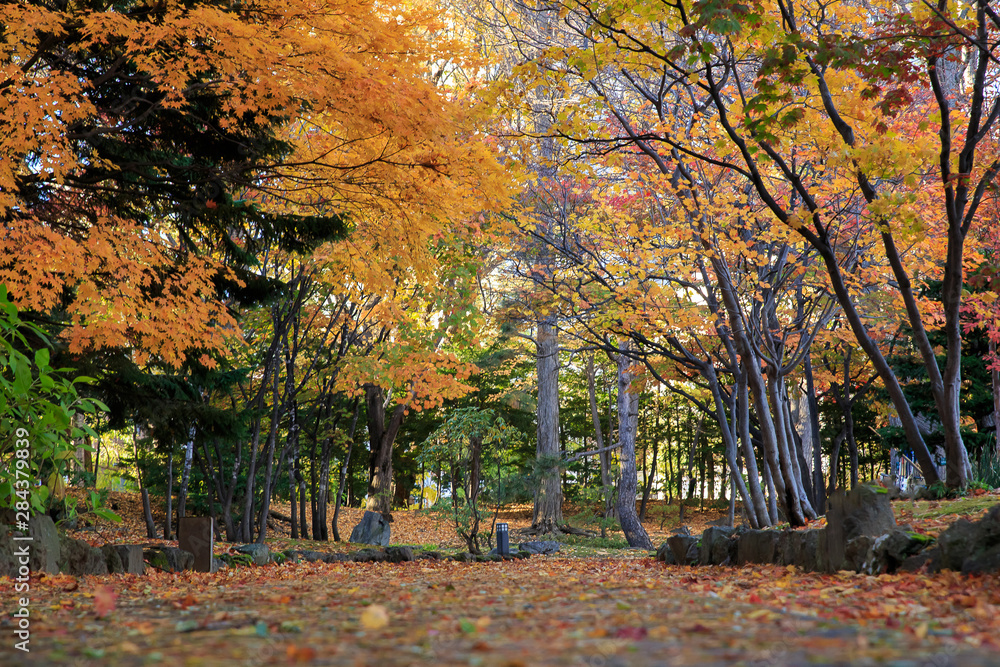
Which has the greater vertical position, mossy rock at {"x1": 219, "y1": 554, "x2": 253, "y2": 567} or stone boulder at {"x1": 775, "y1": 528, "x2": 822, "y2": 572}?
stone boulder at {"x1": 775, "y1": 528, "x2": 822, "y2": 572}

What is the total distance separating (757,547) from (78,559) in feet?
16.7

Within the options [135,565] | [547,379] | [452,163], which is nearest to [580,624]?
[452,163]

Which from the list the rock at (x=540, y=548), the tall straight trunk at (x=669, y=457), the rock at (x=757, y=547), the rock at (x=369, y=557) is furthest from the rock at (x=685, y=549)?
the tall straight trunk at (x=669, y=457)

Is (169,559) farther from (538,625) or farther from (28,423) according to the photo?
(538,625)

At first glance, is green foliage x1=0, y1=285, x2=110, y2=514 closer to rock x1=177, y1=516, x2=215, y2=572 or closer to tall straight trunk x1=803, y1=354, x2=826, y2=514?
rock x1=177, y1=516, x2=215, y2=572

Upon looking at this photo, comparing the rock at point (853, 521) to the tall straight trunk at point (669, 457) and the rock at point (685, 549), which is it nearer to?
the rock at point (685, 549)

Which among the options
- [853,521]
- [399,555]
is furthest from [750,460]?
[399,555]

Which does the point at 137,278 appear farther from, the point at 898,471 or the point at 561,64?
the point at 898,471

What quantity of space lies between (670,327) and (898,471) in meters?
10.5

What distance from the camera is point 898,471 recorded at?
15477 mm

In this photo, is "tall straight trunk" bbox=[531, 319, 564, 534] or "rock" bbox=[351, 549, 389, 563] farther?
"tall straight trunk" bbox=[531, 319, 564, 534]

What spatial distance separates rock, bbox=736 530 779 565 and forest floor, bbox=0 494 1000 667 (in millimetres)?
1168

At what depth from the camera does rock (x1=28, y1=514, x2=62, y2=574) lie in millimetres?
4453

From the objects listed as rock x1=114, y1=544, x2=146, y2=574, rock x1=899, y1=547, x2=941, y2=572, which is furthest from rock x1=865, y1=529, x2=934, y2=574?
rock x1=114, y1=544, x2=146, y2=574
